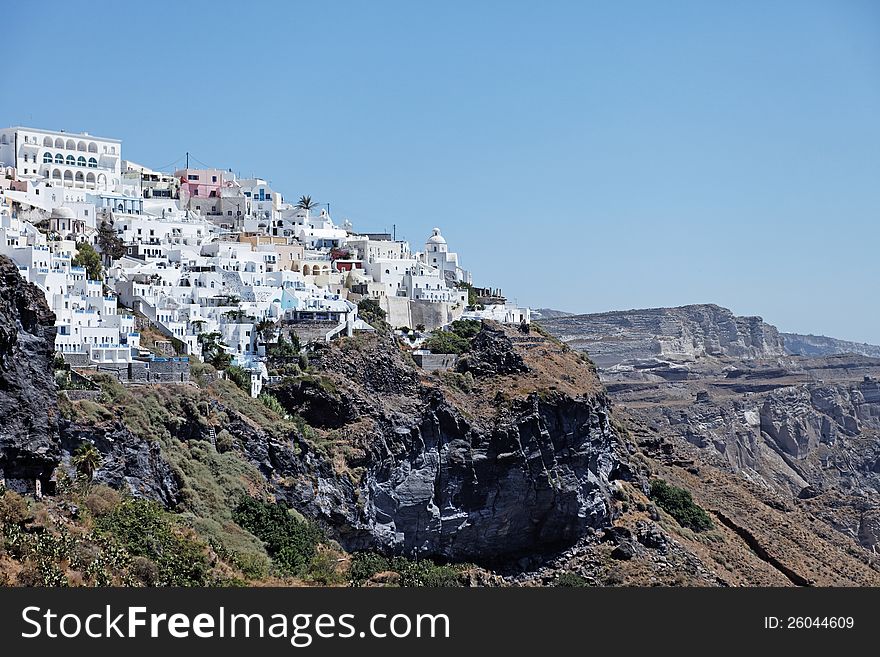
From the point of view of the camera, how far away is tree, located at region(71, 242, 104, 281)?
232 feet

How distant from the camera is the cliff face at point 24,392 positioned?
42.9m

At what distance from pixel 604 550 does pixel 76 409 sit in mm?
38039

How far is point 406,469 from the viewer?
240 ft

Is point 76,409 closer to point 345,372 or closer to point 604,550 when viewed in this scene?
point 345,372

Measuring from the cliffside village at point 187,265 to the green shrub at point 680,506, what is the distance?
1573 cm

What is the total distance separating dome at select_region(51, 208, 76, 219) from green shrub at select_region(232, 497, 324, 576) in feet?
92.2

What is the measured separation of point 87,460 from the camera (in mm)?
48344

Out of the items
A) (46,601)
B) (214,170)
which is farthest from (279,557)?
(214,170)

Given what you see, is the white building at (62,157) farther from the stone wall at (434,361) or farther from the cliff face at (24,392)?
the cliff face at (24,392)

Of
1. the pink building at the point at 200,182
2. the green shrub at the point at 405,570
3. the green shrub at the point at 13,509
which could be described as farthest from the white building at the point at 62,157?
the green shrub at the point at 13,509

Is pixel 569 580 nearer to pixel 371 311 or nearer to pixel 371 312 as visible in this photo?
pixel 371 312

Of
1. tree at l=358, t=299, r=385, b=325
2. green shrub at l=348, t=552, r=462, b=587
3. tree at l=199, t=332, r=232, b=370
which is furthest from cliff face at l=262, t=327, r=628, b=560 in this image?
tree at l=358, t=299, r=385, b=325

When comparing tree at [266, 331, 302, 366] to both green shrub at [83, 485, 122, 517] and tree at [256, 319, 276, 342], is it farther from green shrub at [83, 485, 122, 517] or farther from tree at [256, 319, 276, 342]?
green shrub at [83, 485, 122, 517]

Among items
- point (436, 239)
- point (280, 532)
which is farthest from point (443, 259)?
point (280, 532)
